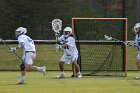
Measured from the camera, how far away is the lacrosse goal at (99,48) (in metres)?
23.7

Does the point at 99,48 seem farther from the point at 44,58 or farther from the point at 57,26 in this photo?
the point at 44,58

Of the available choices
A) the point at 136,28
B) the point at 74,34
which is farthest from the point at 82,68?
the point at 136,28

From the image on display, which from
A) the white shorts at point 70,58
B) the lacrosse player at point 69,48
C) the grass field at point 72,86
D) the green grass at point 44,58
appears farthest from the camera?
the green grass at point 44,58

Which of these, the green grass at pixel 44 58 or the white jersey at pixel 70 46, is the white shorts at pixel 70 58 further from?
A: the green grass at pixel 44 58

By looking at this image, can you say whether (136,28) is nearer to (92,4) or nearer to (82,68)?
(82,68)

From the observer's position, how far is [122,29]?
2344cm

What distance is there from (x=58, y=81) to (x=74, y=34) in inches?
125

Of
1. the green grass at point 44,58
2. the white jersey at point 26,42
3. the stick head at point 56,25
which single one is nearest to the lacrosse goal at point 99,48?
the stick head at point 56,25

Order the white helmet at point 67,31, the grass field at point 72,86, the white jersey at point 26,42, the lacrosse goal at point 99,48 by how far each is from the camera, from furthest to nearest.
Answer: the lacrosse goal at point 99,48 → the white helmet at point 67,31 → the white jersey at point 26,42 → the grass field at point 72,86

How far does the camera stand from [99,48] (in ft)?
79.0

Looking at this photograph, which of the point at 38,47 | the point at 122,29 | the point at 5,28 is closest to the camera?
the point at 122,29

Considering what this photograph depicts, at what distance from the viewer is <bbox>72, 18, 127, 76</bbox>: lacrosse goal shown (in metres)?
23.7

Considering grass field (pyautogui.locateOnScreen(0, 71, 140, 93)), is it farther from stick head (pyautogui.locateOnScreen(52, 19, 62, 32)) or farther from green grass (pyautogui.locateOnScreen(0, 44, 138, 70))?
green grass (pyautogui.locateOnScreen(0, 44, 138, 70))

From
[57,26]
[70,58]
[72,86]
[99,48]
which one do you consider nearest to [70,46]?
[70,58]
